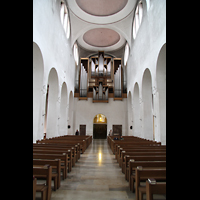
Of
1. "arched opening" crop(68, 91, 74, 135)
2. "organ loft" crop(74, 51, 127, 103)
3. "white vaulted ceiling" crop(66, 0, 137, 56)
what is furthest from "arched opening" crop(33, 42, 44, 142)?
"organ loft" crop(74, 51, 127, 103)

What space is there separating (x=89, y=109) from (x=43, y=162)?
1644cm

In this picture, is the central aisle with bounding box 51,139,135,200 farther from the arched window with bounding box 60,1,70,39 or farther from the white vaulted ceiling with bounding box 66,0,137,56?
the white vaulted ceiling with bounding box 66,0,137,56

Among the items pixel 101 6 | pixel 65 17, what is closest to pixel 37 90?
pixel 65 17

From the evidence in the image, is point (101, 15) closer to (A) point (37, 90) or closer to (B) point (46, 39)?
(B) point (46, 39)

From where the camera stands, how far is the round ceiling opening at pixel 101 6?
1456cm

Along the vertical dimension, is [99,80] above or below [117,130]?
above

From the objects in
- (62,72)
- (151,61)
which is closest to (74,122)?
(62,72)

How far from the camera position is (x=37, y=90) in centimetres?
846

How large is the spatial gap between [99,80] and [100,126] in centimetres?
552

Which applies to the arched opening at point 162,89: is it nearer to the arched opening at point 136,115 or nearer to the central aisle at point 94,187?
the central aisle at point 94,187

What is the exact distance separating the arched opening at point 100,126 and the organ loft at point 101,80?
2.48 m

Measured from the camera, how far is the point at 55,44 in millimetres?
10969

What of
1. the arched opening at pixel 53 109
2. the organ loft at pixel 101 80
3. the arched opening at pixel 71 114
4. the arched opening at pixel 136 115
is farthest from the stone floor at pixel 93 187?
the organ loft at pixel 101 80
